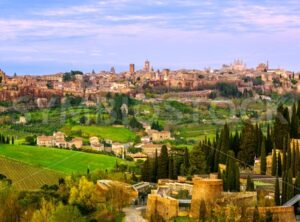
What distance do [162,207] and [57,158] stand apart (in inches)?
1328

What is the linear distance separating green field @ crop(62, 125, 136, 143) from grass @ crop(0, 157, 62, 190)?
1896 cm

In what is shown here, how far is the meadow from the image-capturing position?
166 ft

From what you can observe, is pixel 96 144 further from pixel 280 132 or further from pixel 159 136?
pixel 280 132

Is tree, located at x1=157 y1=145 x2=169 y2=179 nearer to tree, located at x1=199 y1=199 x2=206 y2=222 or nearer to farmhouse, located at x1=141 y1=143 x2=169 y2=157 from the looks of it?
tree, located at x1=199 y1=199 x2=206 y2=222

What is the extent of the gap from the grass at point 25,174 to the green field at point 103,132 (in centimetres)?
1896

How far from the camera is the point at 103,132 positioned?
237ft

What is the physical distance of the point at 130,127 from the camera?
78562 millimetres

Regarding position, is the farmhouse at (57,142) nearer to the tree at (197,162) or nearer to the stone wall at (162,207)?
the tree at (197,162)

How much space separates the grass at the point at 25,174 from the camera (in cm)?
4297

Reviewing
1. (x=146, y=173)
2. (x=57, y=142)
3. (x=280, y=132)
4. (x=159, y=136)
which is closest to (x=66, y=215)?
(x=146, y=173)

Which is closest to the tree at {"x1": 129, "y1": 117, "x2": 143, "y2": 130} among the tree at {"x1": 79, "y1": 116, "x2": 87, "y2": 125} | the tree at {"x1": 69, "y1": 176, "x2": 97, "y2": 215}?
the tree at {"x1": 79, "y1": 116, "x2": 87, "y2": 125}

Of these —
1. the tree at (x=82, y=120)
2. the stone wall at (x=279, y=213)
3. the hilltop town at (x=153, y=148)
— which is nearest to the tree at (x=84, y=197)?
the hilltop town at (x=153, y=148)

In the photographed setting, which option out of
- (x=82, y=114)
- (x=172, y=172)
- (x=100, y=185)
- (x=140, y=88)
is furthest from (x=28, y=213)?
(x=140, y=88)

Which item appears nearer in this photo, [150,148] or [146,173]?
[146,173]
